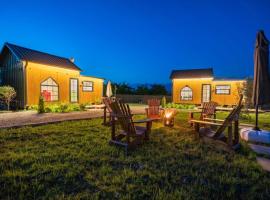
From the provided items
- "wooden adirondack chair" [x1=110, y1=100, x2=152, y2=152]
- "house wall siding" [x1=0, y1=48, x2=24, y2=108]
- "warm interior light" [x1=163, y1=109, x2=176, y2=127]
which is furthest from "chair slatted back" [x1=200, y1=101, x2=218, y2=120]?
"house wall siding" [x1=0, y1=48, x2=24, y2=108]

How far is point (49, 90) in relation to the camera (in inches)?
476

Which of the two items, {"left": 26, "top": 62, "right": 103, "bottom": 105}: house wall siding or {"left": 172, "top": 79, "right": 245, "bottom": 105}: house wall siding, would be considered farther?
{"left": 172, "top": 79, "right": 245, "bottom": 105}: house wall siding

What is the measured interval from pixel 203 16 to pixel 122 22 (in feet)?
72.3

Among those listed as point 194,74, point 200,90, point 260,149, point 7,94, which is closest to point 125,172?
point 260,149

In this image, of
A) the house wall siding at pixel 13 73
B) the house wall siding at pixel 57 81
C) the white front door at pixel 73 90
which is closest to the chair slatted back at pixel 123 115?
the house wall siding at pixel 57 81

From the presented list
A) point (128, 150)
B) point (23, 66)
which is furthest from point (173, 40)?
point (128, 150)

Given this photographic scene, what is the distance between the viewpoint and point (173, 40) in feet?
198

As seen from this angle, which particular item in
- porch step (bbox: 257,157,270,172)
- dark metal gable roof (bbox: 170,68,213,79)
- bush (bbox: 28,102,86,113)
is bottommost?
porch step (bbox: 257,157,270,172)

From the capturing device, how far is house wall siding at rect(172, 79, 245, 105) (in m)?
15.0

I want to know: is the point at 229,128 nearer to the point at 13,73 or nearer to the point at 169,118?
the point at 169,118

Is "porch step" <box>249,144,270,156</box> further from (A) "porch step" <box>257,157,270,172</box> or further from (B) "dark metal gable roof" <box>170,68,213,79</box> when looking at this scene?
(B) "dark metal gable roof" <box>170,68,213,79</box>

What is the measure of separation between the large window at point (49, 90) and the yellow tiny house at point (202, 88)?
38.3 ft

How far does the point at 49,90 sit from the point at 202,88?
13941 millimetres

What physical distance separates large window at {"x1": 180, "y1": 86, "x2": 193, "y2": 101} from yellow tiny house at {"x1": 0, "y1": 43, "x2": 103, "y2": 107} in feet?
34.2
